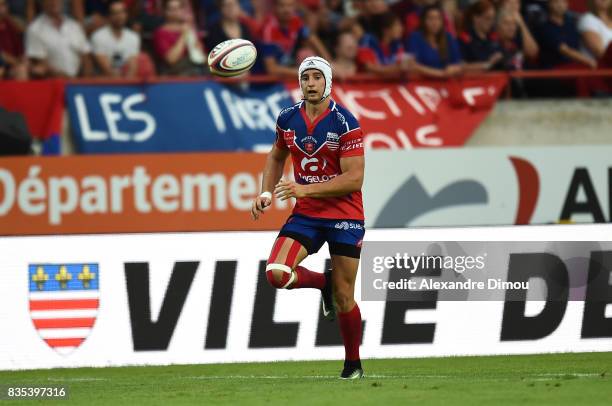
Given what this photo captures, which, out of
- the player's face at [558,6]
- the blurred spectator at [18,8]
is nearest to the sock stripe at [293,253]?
the blurred spectator at [18,8]

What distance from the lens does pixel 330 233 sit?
397 inches

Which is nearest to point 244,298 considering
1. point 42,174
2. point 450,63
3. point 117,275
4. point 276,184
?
point 117,275

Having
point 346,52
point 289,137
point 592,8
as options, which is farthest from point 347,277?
point 592,8

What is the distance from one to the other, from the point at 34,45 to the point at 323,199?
791 centimetres

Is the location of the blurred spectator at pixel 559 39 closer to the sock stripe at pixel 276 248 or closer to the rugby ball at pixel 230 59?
the rugby ball at pixel 230 59

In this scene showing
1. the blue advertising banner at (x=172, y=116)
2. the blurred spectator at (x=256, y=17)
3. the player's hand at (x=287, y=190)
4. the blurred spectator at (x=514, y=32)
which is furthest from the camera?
the blurred spectator at (x=514, y=32)

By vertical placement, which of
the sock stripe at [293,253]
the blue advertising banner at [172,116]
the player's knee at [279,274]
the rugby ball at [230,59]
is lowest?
the blue advertising banner at [172,116]

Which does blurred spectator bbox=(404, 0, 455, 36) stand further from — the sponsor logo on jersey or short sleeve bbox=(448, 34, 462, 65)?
the sponsor logo on jersey

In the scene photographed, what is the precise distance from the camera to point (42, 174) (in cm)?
1642

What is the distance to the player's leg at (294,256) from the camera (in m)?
9.83

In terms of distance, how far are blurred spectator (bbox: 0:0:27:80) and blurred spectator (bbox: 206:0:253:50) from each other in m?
2.41

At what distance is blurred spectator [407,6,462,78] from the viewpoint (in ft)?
57.7

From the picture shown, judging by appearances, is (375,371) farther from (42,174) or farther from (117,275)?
(42,174)

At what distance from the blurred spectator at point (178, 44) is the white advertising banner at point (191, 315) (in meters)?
5.11
